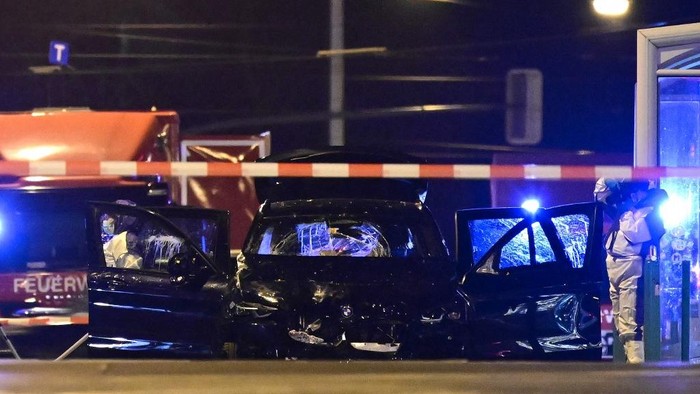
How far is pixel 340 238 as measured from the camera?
7742 mm

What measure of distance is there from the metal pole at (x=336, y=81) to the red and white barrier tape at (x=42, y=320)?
7186mm

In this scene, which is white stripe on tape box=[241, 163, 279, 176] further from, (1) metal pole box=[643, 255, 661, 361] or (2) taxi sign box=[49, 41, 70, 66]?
(2) taxi sign box=[49, 41, 70, 66]

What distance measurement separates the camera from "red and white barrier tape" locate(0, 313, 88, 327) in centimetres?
851

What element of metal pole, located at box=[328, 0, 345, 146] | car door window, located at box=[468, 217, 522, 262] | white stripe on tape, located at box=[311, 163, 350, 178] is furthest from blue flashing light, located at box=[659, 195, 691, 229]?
metal pole, located at box=[328, 0, 345, 146]

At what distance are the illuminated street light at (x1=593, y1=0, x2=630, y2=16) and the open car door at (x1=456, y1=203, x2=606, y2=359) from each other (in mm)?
9492

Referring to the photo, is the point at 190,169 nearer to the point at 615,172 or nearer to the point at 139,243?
the point at 139,243

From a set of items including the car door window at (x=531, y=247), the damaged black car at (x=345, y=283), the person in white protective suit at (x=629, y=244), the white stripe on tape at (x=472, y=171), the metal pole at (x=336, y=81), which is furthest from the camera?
the metal pole at (x=336, y=81)

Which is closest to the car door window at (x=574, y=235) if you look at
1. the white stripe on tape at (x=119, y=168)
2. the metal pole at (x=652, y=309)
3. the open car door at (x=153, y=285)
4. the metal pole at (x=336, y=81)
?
the metal pole at (x=652, y=309)

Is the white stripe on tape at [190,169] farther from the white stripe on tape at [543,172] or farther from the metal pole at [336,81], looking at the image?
the metal pole at [336,81]

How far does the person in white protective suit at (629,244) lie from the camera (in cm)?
907

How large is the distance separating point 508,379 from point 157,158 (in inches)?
279

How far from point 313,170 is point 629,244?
397cm

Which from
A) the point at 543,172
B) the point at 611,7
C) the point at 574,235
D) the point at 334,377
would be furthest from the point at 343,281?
the point at 611,7

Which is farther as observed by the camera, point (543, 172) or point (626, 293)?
point (626, 293)
